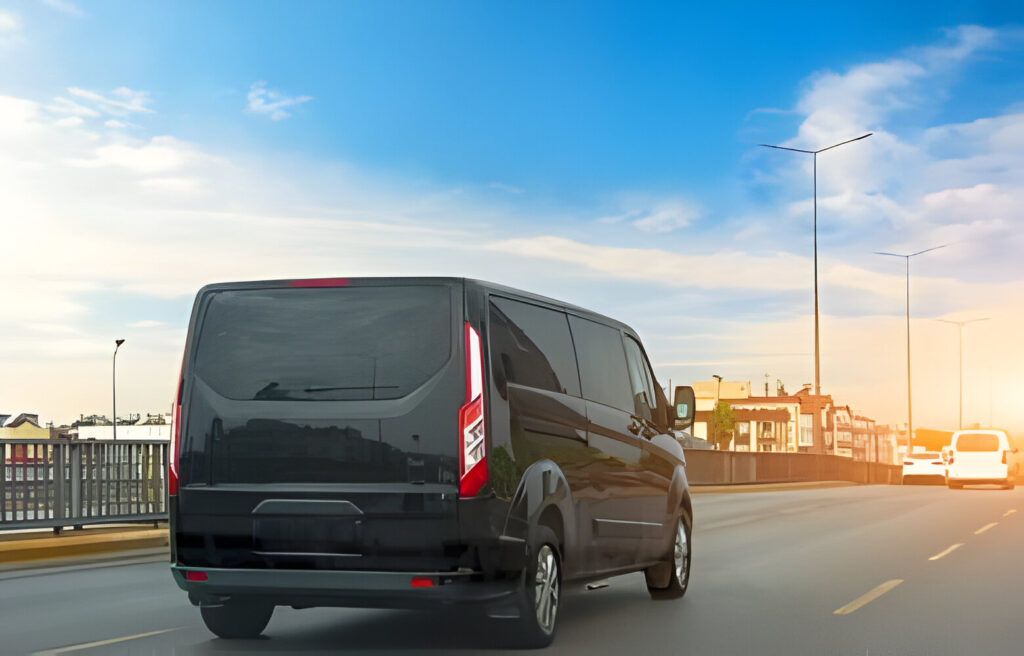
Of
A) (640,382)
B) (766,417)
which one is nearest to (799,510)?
(640,382)

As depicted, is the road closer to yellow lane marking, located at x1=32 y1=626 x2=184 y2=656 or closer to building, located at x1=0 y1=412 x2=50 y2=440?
yellow lane marking, located at x1=32 y1=626 x2=184 y2=656

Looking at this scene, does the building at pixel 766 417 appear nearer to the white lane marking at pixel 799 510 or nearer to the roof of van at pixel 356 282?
the white lane marking at pixel 799 510

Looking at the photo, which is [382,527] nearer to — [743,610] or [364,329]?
[364,329]

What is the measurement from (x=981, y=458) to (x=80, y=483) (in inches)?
1184

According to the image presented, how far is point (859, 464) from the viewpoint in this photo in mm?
63781

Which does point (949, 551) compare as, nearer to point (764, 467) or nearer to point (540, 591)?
point (540, 591)

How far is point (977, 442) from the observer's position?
39875mm

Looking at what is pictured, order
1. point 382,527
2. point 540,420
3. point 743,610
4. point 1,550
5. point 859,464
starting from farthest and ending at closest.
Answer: point 859,464 → point 1,550 → point 743,610 → point 540,420 → point 382,527

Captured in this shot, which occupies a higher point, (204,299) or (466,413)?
(204,299)

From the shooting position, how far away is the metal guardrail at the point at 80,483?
14.9m

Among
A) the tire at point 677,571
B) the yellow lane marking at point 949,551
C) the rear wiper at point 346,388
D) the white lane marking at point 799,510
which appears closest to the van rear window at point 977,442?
the white lane marking at point 799,510

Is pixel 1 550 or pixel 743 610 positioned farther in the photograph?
pixel 1 550

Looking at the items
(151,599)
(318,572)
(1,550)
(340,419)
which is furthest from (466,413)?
(1,550)

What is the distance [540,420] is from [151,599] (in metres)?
4.36
